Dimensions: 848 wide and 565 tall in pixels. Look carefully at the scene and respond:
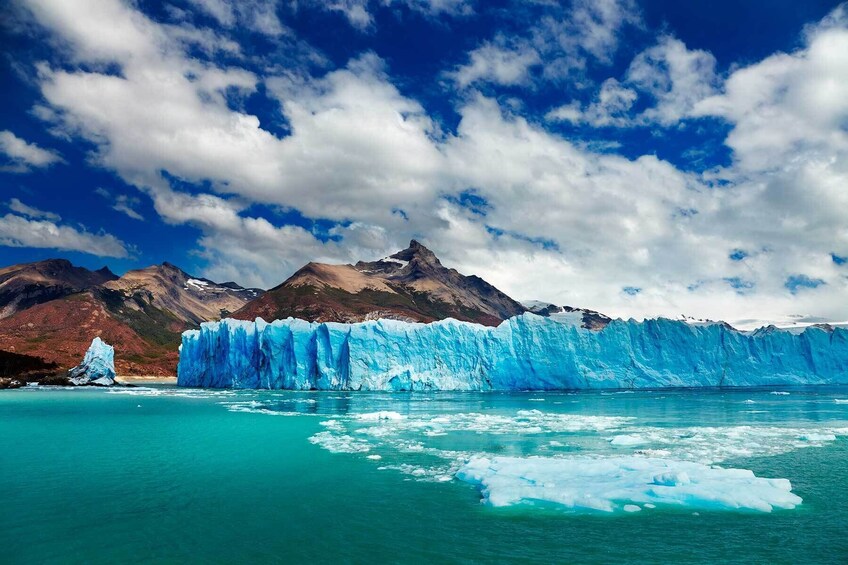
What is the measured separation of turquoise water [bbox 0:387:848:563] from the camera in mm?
9242

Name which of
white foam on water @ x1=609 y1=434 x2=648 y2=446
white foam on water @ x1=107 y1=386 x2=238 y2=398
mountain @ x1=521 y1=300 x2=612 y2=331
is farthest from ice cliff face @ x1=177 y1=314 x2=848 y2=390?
mountain @ x1=521 y1=300 x2=612 y2=331

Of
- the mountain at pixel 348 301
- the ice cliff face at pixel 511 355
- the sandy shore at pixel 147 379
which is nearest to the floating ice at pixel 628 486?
the ice cliff face at pixel 511 355

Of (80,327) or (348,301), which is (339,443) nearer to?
(80,327)

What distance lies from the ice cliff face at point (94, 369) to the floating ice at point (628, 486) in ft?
230

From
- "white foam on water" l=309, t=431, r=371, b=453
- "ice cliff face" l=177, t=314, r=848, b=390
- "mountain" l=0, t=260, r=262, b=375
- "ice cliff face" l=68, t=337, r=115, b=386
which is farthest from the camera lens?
"mountain" l=0, t=260, r=262, b=375

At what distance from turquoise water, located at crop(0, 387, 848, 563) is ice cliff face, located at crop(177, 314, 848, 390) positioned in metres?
30.8

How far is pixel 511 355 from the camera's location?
2335 inches

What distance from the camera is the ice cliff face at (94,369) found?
6938 centimetres

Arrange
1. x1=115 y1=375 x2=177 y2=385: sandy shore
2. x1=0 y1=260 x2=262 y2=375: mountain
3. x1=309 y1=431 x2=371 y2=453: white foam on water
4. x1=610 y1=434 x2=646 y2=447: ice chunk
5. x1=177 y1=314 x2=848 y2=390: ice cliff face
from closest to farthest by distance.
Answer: x1=309 y1=431 x2=371 y2=453: white foam on water < x1=610 y1=434 x2=646 y2=447: ice chunk < x1=177 y1=314 x2=848 y2=390: ice cliff face < x1=115 y1=375 x2=177 y2=385: sandy shore < x1=0 y1=260 x2=262 y2=375: mountain

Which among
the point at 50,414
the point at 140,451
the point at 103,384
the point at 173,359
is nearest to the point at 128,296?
the point at 173,359

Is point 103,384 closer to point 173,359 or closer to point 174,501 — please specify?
point 173,359

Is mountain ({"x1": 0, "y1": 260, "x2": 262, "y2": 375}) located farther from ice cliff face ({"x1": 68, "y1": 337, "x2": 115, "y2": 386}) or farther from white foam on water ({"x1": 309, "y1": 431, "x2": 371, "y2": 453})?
white foam on water ({"x1": 309, "y1": 431, "x2": 371, "y2": 453})

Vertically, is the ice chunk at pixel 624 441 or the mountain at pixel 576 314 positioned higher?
the mountain at pixel 576 314

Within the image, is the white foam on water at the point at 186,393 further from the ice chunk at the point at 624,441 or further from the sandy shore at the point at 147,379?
the ice chunk at the point at 624,441
